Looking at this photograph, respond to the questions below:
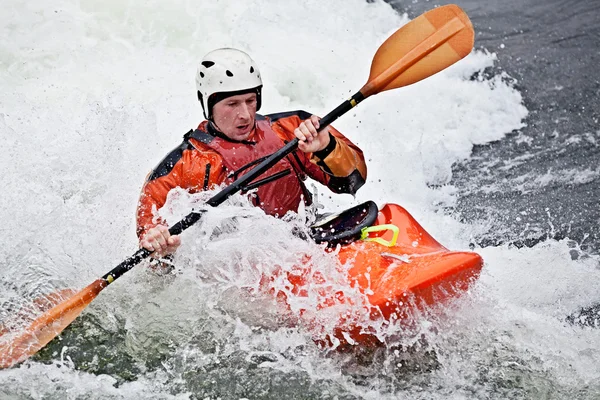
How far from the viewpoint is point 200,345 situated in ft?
12.8

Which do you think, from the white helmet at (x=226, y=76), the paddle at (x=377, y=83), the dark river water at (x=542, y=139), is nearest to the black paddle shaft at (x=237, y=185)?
the paddle at (x=377, y=83)

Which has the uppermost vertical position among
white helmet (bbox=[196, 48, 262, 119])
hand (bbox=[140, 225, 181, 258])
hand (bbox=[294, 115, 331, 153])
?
white helmet (bbox=[196, 48, 262, 119])

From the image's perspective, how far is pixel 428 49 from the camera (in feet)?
13.4

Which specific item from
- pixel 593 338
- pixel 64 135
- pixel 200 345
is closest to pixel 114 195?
pixel 64 135

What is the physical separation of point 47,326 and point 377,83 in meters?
1.97

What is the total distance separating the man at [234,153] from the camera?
12.8 feet

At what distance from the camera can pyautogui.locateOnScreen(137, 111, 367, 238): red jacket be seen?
3.93m

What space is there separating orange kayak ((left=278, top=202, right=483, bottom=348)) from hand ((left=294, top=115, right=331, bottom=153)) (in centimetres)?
42

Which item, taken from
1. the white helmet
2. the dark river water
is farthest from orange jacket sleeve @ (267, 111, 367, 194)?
the dark river water

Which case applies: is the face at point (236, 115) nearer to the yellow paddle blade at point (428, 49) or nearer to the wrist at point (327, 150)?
the wrist at point (327, 150)

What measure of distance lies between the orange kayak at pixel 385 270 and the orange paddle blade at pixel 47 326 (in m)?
0.95

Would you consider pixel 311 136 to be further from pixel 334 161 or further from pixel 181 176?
pixel 181 176

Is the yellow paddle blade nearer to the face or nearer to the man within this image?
the man

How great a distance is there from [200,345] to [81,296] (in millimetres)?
616
